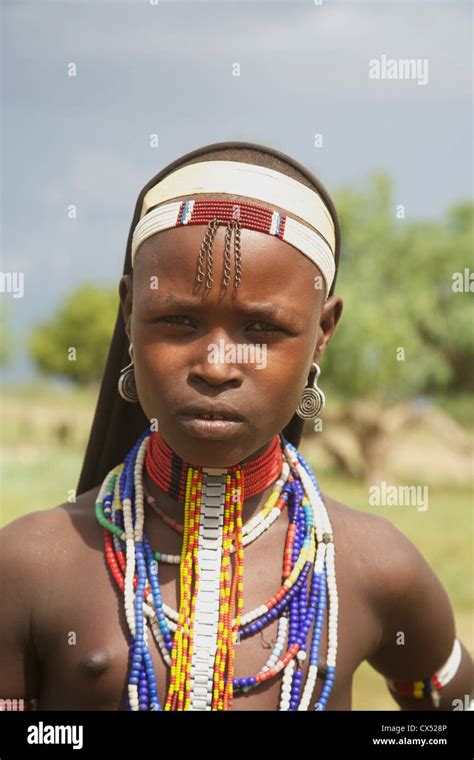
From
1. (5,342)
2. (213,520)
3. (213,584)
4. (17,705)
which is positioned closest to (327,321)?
(213,520)

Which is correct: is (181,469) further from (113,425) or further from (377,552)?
(377,552)

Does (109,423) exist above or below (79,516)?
above

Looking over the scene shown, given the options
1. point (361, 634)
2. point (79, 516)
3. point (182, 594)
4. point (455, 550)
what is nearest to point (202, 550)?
point (182, 594)

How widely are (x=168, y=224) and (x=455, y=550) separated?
903 centimetres

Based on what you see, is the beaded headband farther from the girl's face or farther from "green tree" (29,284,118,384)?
"green tree" (29,284,118,384)

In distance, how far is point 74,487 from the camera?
1070cm

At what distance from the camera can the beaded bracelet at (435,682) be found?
9.45 feet

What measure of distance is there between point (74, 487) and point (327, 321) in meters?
8.57

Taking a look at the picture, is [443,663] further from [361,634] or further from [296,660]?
[296,660]

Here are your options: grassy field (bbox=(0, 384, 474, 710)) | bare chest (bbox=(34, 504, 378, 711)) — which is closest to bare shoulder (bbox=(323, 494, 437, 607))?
bare chest (bbox=(34, 504, 378, 711))

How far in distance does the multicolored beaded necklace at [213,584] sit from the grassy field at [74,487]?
3752 mm

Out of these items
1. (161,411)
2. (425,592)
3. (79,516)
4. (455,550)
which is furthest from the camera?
(455,550)

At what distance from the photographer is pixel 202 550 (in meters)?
2.44
